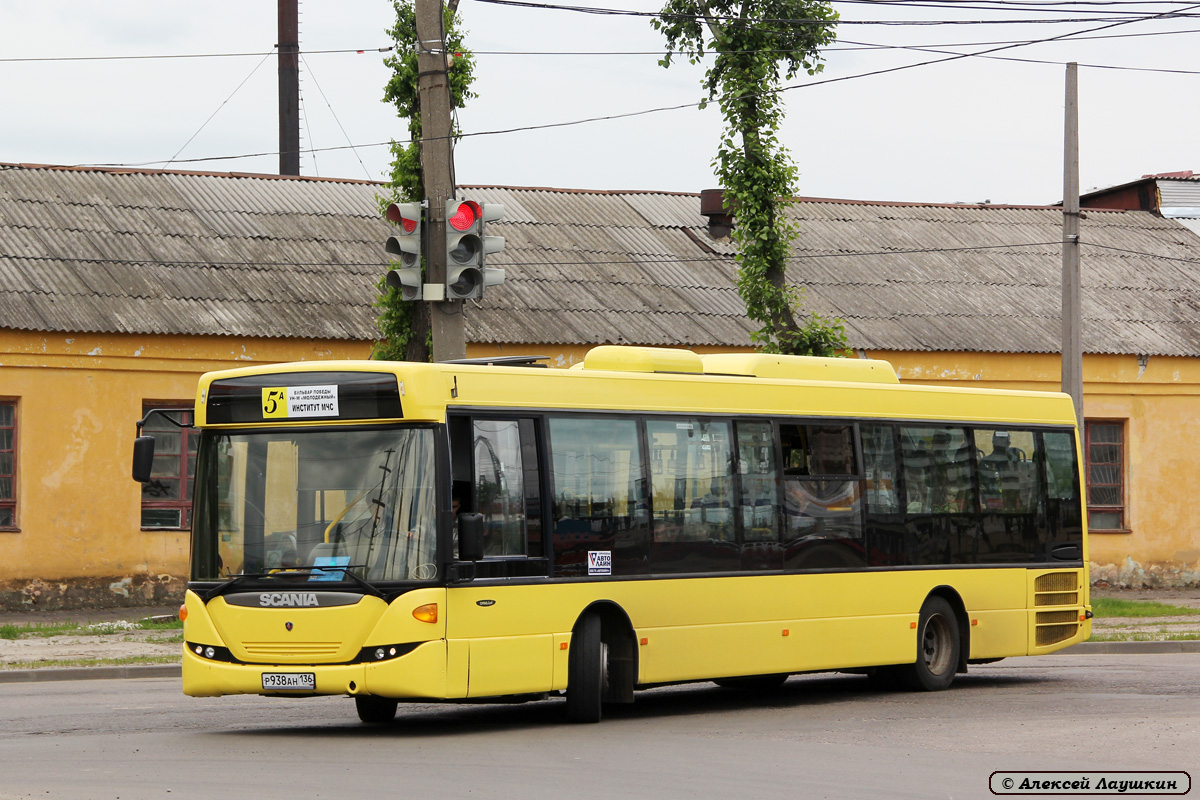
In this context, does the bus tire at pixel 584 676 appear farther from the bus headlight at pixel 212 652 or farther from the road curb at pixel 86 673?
the road curb at pixel 86 673

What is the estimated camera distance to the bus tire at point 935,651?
15680mm

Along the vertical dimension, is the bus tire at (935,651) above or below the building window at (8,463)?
below

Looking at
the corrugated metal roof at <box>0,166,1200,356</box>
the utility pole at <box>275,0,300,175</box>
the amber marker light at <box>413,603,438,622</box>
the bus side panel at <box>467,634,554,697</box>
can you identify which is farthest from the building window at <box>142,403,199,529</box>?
the utility pole at <box>275,0,300,175</box>

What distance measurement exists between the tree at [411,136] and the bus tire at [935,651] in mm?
8047

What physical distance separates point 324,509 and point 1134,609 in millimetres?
16727

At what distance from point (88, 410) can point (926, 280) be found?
1624cm

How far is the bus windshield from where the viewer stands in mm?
11758

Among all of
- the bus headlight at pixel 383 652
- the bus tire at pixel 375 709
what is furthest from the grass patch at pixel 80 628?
the bus headlight at pixel 383 652

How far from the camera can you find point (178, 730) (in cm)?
1236

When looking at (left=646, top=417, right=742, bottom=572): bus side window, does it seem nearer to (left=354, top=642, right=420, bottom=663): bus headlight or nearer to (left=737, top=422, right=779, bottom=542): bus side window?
(left=737, top=422, right=779, bottom=542): bus side window

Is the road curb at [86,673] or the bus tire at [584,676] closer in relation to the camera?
the bus tire at [584,676]

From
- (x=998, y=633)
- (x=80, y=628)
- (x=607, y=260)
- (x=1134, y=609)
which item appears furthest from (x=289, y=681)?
(x=607, y=260)

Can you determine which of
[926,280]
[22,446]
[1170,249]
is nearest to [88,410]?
[22,446]

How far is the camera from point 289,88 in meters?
40.8
